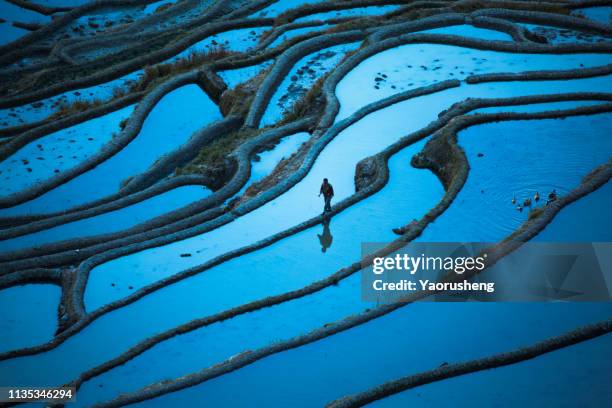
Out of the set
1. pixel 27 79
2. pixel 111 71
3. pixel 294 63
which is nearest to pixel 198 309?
pixel 294 63

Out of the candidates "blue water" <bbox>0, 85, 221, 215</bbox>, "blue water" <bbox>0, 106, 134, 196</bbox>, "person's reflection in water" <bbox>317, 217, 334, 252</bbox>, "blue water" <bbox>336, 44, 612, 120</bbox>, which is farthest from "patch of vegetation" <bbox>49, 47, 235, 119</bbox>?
"person's reflection in water" <bbox>317, 217, 334, 252</bbox>

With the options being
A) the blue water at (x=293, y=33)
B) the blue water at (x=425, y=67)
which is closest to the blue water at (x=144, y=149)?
the blue water at (x=293, y=33)

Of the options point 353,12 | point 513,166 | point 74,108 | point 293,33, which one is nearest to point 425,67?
point 293,33

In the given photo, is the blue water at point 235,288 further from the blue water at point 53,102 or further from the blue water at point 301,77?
the blue water at point 53,102

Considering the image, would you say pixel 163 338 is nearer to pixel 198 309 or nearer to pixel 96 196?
pixel 198 309

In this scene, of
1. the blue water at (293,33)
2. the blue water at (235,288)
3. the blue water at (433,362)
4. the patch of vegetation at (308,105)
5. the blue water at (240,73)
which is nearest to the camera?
the blue water at (433,362)

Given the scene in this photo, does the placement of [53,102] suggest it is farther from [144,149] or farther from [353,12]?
[353,12]
